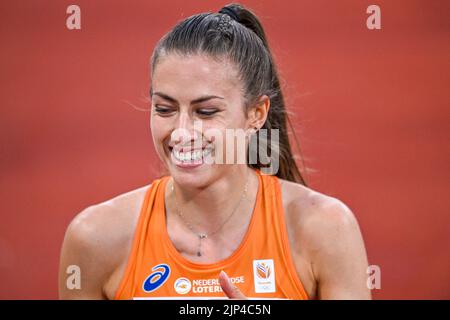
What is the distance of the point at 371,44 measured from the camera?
2244 millimetres

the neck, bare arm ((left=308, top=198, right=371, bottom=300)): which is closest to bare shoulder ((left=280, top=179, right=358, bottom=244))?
Result: bare arm ((left=308, top=198, right=371, bottom=300))

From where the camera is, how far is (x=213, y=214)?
4.86 feet

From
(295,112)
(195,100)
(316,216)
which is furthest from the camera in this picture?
(295,112)

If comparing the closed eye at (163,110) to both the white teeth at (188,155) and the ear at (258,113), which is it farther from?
the ear at (258,113)

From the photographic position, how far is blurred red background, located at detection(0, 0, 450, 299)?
7.20ft

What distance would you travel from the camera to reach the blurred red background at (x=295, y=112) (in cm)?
219

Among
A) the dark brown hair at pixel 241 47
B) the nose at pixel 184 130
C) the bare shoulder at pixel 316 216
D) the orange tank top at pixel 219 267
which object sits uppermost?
the dark brown hair at pixel 241 47

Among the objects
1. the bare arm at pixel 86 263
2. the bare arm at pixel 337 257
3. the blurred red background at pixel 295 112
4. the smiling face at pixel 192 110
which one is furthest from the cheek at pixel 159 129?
the blurred red background at pixel 295 112

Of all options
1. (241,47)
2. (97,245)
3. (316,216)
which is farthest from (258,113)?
(97,245)

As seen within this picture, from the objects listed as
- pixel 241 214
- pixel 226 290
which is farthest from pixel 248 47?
pixel 226 290

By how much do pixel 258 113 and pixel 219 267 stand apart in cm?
34

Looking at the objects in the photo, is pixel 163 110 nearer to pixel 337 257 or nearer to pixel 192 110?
pixel 192 110

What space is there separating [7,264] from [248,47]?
1162 millimetres
